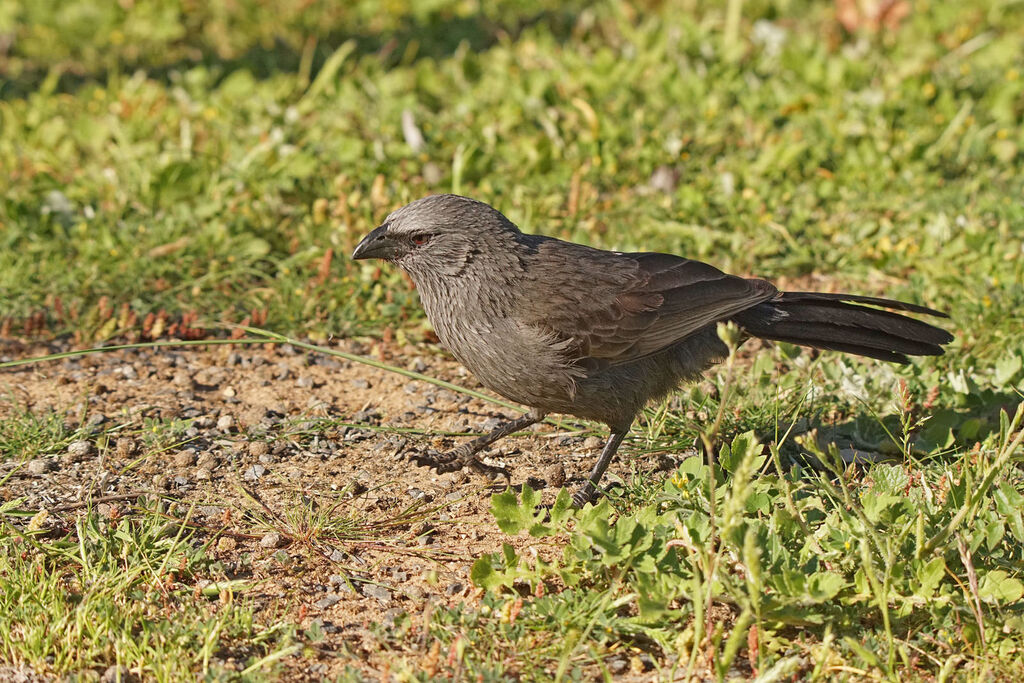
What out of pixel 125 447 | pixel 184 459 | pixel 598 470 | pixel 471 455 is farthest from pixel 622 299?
pixel 125 447

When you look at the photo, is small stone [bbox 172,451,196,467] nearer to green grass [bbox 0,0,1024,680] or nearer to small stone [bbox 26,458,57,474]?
green grass [bbox 0,0,1024,680]

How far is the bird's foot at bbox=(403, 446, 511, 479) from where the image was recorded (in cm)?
480

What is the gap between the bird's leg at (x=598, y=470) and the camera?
15.1 feet

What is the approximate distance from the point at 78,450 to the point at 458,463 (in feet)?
5.41

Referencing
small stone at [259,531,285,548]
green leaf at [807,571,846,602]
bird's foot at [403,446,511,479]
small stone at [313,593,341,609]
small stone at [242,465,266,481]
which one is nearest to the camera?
green leaf at [807,571,846,602]

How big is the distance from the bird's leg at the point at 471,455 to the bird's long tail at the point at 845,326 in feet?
3.60

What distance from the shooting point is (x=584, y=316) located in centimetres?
472

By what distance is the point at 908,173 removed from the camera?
24.2 ft

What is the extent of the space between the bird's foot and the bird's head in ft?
2.60

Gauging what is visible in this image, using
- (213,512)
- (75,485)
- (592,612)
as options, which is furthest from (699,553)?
(75,485)

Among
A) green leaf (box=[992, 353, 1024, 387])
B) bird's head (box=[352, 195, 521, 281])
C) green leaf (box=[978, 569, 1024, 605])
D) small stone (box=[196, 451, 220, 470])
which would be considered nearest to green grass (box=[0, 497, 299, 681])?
small stone (box=[196, 451, 220, 470])

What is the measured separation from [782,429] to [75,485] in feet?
10.2

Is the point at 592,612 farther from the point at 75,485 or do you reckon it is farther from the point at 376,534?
the point at 75,485

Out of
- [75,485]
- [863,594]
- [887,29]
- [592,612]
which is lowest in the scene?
[75,485]
